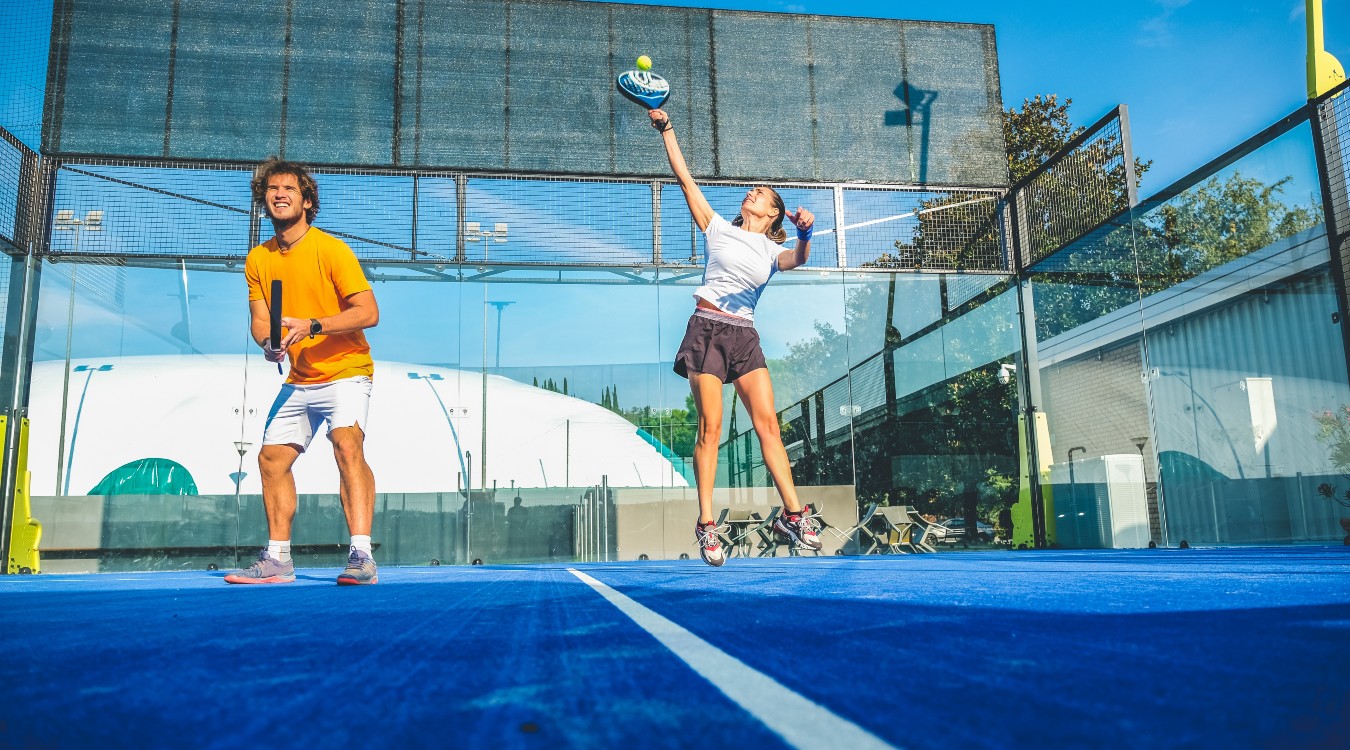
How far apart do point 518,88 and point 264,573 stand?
840 cm

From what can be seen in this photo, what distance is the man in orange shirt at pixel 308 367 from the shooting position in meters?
3.66

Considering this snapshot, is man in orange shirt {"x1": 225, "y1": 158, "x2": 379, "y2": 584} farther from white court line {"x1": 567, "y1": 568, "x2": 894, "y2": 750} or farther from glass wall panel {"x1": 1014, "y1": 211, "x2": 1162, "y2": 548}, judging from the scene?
glass wall panel {"x1": 1014, "y1": 211, "x2": 1162, "y2": 548}

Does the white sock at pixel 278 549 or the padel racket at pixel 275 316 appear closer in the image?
the padel racket at pixel 275 316

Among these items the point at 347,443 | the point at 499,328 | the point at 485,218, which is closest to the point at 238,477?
the point at 499,328

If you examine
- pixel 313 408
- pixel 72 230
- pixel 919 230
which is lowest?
pixel 313 408

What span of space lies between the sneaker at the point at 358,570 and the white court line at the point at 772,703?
2377mm

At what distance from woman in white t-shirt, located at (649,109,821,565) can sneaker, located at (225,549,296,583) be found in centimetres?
168

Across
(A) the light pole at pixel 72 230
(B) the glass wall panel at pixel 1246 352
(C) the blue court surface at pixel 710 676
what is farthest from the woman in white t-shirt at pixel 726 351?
(A) the light pole at pixel 72 230

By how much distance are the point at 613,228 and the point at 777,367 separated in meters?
2.50

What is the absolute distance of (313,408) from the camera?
3707mm

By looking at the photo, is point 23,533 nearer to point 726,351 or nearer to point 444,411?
point 444,411

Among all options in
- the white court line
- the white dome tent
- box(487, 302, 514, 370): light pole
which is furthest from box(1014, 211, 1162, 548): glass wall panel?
the white court line

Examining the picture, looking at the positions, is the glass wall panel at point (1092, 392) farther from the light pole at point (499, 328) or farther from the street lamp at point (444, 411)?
the street lamp at point (444, 411)

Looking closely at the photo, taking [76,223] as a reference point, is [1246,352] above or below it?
below
